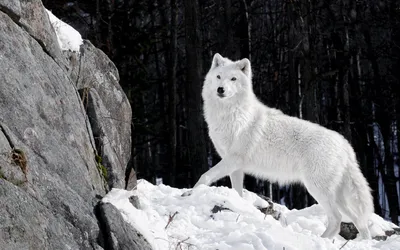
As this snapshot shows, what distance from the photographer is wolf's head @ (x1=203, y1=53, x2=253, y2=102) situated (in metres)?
6.95

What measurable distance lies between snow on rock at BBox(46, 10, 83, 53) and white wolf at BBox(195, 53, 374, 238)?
200cm

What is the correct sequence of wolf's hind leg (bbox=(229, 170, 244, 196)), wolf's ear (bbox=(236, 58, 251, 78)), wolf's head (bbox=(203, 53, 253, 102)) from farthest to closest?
wolf's ear (bbox=(236, 58, 251, 78)), wolf's hind leg (bbox=(229, 170, 244, 196)), wolf's head (bbox=(203, 53, 253, 102))

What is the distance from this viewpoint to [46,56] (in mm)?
4934

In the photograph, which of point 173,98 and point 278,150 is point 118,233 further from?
point 173,98

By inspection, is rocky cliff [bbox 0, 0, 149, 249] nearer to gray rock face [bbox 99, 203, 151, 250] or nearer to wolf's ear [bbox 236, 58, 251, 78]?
gray rock face [bbox 99, 203, 151, 250]

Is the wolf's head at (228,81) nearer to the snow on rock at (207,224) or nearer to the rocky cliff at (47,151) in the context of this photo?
the snow on rock at (207,224)

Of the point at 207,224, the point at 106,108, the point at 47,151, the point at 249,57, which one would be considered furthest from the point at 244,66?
the point at 249,57

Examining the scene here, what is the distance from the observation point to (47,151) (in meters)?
4.16

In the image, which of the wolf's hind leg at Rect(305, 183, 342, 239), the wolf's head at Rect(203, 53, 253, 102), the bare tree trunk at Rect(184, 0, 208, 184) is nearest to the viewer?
the wolf's hind leg at Rect(305, 183, 342, 239)

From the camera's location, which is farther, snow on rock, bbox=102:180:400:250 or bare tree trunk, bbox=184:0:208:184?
bare tree trunk, bbox=184:0:208:184

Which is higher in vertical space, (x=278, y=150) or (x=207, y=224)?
(x=278, y=150)

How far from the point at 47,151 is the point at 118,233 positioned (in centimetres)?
90

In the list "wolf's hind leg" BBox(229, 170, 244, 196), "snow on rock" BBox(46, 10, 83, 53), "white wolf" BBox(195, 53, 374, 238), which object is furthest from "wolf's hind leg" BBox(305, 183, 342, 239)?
"snow on rock" BBox(46, 10, 83, 53)

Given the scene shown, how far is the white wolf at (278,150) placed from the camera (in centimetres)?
649
